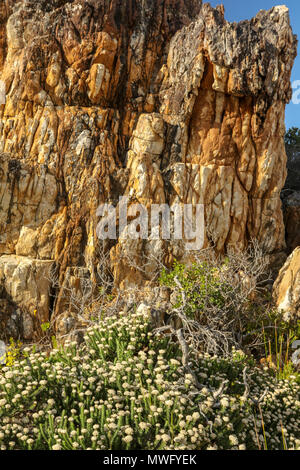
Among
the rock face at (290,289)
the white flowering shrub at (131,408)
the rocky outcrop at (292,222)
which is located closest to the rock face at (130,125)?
the rocky outcrop at (292,222)

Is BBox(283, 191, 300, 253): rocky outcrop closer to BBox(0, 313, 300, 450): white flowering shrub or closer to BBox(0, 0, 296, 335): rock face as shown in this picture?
BBox(0, 0, 296, 335): rock face

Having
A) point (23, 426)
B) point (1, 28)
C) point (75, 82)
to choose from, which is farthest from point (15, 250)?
point (23, 426)

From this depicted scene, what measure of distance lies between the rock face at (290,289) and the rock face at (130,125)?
2.67 m

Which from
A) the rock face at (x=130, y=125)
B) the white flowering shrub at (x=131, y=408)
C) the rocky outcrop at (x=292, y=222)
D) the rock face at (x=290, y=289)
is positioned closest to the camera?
the white flowering shrub at (x=131, y=408)

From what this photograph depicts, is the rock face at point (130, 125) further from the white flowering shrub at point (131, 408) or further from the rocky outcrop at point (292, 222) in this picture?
the white flowering shrub at point (131, 408)

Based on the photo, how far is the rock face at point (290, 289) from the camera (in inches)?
283

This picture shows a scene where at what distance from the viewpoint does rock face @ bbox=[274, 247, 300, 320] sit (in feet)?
23.6

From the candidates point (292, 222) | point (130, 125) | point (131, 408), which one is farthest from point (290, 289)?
point (130, 125)

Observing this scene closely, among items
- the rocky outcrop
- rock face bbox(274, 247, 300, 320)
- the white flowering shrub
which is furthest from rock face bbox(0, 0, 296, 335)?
the white flowering shrub

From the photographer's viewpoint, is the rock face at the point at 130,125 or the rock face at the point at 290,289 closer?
the rock face at the point at 290,289

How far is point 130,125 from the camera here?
34.9 feet

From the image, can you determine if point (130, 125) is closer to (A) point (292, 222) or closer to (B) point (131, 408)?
(A) point (292, 222)

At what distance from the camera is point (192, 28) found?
10391mm
